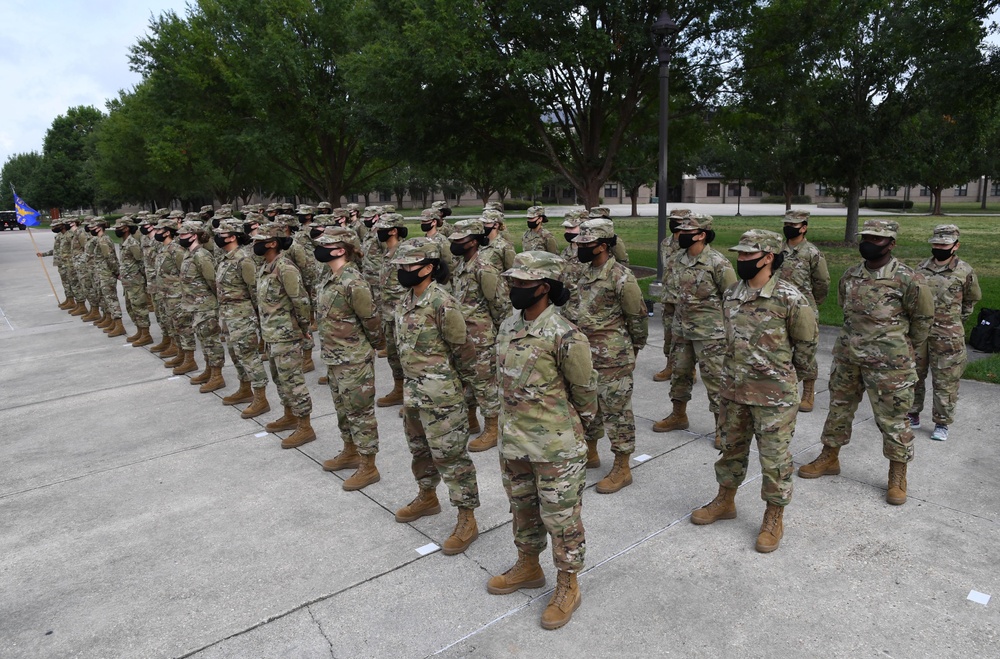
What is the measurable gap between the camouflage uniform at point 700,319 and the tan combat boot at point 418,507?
9.43 ft

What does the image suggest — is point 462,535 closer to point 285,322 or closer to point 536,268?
point 536,268

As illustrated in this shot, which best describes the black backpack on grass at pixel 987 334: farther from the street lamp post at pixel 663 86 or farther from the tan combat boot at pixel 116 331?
the tan combat boot at pixel 116 331

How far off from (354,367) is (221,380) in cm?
421

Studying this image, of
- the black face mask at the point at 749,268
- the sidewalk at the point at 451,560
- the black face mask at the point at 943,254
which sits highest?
the black face mask at the point at 749,268

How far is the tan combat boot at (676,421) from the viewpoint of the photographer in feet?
22.2

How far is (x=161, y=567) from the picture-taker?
4.66 meters

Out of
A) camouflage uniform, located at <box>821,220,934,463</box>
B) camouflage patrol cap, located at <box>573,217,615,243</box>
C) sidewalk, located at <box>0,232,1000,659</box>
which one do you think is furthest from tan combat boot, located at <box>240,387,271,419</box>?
camouflage uniform, located at <box>821,220,934,463</box>

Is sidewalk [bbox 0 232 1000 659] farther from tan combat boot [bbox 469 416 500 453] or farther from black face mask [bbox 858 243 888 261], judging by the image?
black face mask [bbox 858 243 888 261]

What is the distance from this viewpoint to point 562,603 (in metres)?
3.83

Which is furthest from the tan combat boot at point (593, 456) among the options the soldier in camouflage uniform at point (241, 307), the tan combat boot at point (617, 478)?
the soldier in camouflage uniform at point (241, 307)

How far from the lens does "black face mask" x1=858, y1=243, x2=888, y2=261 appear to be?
17.3ft

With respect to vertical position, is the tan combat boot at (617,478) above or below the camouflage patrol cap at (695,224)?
below

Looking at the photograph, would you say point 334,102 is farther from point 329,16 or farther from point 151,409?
point 151,409

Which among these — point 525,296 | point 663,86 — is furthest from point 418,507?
point 663,86
